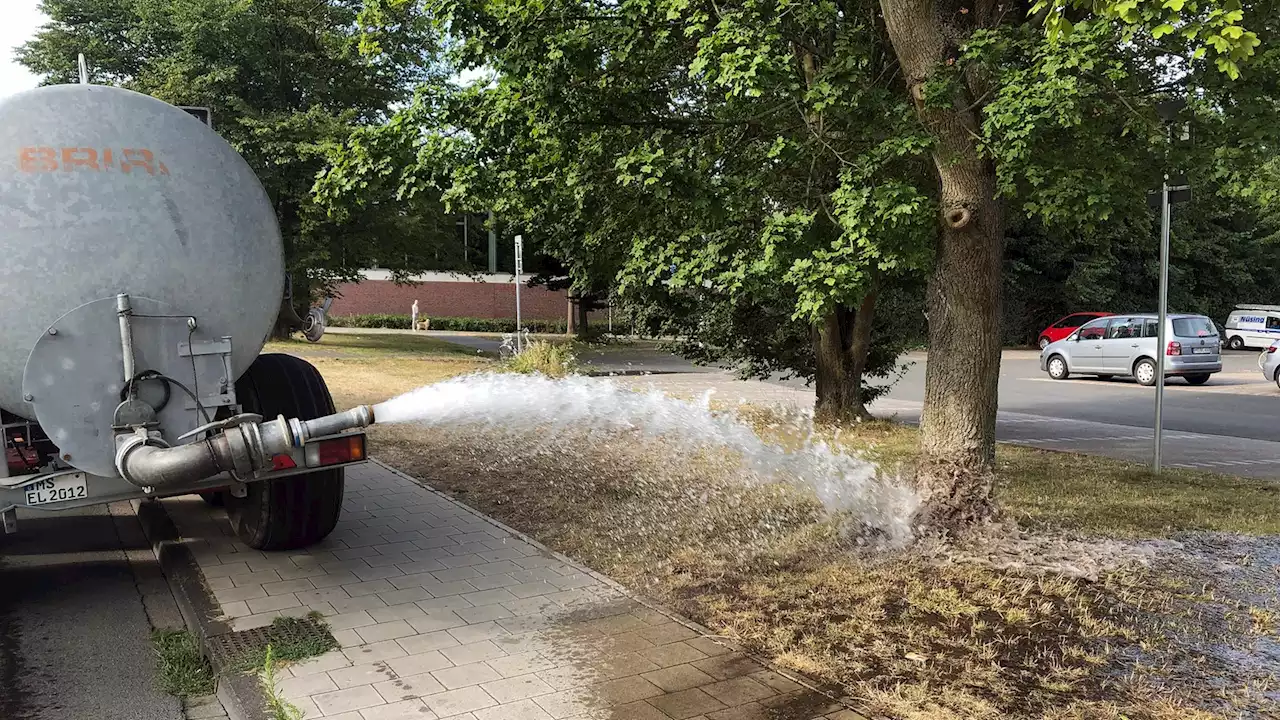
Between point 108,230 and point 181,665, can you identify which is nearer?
point 108,230

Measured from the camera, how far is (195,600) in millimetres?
5359

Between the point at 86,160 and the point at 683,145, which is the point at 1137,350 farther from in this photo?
the point at 86,160

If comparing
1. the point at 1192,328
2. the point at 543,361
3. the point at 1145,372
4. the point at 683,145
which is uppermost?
the point at 683,145

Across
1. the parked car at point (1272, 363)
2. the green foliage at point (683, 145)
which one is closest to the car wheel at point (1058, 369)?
the parked car at point (1272, 363)

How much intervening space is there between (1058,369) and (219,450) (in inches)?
907

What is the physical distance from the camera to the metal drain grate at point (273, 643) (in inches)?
175

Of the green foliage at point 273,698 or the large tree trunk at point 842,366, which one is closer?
the green foliage at point 273,698

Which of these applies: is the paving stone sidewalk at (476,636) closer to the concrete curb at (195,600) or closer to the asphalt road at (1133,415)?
the concrete curb at (195,600)

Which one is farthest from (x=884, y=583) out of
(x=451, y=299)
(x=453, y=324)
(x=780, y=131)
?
(x=451, y=299)

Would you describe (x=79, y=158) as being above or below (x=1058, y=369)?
above

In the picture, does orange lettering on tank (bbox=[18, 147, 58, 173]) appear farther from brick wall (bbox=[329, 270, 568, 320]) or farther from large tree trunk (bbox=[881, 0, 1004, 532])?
brick wall (bbox=[329, 270, 568, 320])

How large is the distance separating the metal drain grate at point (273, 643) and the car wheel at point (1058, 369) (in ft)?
72.9

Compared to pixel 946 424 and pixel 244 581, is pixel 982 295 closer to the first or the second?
pixel 946 424

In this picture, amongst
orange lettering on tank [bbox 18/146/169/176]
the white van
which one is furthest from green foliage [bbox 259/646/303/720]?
the white van
